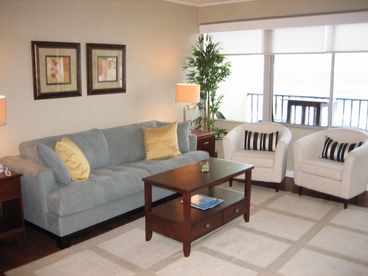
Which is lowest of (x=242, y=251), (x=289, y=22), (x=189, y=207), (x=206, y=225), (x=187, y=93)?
(x=242, y=251)

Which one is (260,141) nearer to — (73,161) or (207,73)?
(207,73)

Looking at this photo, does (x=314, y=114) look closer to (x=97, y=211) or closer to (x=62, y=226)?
(x=97, y=211)

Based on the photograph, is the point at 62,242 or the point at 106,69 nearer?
the point at 62,242

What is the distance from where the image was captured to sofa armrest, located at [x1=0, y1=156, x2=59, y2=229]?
3559mm

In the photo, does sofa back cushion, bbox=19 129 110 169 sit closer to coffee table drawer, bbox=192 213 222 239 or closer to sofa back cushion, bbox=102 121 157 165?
sofa back cushion, bbox=102 121 157 165

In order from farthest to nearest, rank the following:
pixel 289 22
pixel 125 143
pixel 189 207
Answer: pixel 289 22 < pixel 125 143 < pixel 189 207

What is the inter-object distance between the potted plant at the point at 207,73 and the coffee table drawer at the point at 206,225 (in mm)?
2608

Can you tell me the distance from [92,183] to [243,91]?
11.9ft

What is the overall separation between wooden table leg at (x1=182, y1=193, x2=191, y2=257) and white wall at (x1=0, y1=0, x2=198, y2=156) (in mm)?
2031

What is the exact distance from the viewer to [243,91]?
6.65 meters

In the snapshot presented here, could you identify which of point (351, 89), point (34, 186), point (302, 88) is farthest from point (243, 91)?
point (34, 186)

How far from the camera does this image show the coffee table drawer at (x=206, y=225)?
11.4 feet

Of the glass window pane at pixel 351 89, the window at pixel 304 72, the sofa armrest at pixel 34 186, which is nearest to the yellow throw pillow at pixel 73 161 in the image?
the sofa armrest at pixel 34 186

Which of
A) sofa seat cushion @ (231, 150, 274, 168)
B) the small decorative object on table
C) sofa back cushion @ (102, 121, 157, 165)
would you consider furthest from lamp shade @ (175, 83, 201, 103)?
the small decorative object on table
